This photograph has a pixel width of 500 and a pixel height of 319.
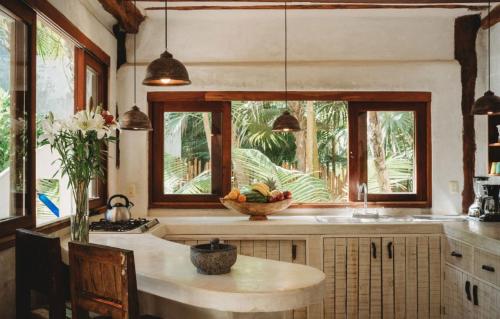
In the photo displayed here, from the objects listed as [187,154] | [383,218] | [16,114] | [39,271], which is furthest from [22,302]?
[383,218]

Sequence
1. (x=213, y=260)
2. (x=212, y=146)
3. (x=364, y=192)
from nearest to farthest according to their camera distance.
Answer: (x=213, y=260) < (x=364, y=192) < (x=212, y=146)

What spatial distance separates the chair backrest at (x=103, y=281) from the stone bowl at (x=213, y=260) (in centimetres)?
31

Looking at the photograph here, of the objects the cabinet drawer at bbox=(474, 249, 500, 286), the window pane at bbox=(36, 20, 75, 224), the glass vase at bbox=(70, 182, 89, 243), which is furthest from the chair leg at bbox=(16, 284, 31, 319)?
the cabinet drawer at bbox=(474, 249, 500, 286)

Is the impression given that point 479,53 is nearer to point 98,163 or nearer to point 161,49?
point 161,49

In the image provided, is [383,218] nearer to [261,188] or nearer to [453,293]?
[453,293]

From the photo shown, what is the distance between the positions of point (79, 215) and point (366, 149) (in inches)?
112

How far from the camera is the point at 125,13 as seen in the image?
156 inches

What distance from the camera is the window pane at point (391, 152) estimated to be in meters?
4.54

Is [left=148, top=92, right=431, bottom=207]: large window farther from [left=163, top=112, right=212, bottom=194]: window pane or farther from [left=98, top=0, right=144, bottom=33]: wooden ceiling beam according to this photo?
[left=98, top=0, right=144, bottom=33]: wooden ceiling beam

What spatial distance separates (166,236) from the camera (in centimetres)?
386

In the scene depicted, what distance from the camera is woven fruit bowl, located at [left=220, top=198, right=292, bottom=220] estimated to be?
4.02m

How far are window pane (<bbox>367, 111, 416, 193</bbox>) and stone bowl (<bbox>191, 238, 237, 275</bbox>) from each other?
285 cm

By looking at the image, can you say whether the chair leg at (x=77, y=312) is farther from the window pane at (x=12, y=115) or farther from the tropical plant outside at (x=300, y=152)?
the tropical plant outside at (x=300, y=152)

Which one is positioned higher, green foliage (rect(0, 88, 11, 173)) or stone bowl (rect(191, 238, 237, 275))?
green foliage (rect(0, 88, 11, 173))
